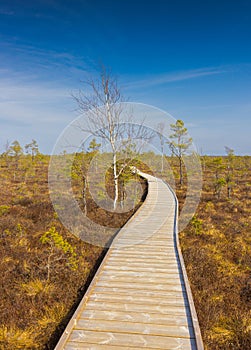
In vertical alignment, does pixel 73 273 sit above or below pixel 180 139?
below

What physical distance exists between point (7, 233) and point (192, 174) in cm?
2839

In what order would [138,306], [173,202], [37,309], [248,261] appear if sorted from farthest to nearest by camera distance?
1. [173,202]
2. [248,261]
3. [37,309]
4. [138,306]

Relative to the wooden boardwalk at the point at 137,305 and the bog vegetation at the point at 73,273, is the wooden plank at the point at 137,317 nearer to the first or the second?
the wooden boardwalk at the point at 137,305

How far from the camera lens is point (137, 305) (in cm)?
534

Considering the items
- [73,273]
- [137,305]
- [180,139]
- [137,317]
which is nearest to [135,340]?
[137,317]

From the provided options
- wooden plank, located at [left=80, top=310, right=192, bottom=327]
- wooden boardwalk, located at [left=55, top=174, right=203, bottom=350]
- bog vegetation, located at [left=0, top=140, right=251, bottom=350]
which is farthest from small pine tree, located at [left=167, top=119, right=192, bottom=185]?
wooden plank, located at [left=80, top=310, right=192, bottom=327]

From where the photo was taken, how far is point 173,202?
16750 millimetres

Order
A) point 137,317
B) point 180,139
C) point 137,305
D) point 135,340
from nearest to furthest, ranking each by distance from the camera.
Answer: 1. point 135,340
2. point 137,317
3. point 137,305
4. point 180,139

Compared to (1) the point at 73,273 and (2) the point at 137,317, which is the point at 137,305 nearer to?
(2) the point at 137,317

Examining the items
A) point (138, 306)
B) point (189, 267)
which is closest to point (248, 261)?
point (189, 267)

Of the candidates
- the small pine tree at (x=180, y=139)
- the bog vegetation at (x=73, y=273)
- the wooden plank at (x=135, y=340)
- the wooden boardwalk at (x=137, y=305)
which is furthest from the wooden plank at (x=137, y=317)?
the small pine tree at (x=180, y=139)

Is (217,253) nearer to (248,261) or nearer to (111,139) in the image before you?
(248,261)

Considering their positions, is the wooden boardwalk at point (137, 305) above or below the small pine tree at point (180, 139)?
below

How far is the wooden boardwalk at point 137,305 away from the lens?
14.2 feet
